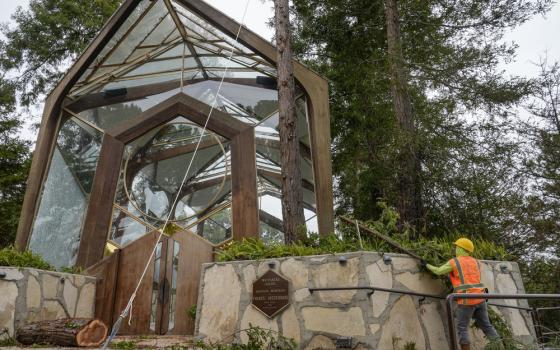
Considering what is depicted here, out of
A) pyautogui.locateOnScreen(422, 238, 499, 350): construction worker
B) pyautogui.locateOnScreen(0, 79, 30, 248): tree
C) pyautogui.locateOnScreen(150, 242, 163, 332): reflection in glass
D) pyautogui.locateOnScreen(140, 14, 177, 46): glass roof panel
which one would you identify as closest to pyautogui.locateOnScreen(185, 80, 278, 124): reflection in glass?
pyautogui.locateOnScreen(140, 14, 177, 46): glass roof panel

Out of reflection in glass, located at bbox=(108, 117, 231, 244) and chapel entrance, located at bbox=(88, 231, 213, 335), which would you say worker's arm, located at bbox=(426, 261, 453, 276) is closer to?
reflection in glass, located at bbox=(108, 117, 231, 244)

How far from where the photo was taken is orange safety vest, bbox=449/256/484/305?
5.03m

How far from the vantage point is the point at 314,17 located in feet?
42.9

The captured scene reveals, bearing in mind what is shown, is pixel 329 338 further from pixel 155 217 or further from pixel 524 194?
pixel 524 194

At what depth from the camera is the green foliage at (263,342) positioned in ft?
16.9

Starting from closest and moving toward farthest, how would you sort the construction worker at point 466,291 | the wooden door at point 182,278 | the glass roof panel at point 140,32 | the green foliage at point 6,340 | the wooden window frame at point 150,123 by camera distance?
1. the construction worker at point 466,291
2. the green foliage at point 6,340
3. the wooden door at point 182,278
4. the wooden window frame at point 150,123
5. the glass roof panel at point 140,32

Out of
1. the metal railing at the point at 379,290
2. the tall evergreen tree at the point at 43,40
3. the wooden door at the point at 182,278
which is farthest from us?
the tall evergreen tree at the point at 43,40

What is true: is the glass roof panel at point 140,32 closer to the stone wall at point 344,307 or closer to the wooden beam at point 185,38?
the wooden beam at point 185,38

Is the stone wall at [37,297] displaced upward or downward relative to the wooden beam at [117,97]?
downward

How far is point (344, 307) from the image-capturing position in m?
5.02

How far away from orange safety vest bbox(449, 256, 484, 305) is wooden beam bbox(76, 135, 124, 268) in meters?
6.42

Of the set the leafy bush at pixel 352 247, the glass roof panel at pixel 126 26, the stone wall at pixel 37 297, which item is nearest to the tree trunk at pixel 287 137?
the leafy bush at pixel 352 247

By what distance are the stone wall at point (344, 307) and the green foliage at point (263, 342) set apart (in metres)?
0.09

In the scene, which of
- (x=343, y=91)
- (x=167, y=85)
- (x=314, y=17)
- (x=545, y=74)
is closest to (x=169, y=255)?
(x=167, y=85)
